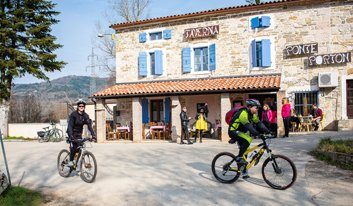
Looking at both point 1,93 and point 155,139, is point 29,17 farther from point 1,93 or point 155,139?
point 155,139

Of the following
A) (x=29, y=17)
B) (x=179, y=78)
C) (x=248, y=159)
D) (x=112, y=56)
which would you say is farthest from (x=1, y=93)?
(x=248, y=159)

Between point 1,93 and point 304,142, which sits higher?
point 1,93

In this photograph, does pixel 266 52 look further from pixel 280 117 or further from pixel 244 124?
pixel 244 124

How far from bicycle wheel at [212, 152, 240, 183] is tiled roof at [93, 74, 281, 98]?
28.0ft

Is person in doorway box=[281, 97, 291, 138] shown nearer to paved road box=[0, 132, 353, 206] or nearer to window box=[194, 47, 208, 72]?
paved road box=[0, 132, 353, 206]

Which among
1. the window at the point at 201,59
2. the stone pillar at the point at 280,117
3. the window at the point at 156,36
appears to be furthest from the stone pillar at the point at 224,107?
the window at the point at 156,36

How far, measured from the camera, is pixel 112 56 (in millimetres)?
33969

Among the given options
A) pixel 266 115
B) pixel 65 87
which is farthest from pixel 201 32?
pixel 65 87

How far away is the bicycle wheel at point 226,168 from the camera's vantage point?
7.02 meters

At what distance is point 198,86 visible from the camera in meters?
17.2

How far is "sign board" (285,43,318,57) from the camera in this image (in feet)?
54.2

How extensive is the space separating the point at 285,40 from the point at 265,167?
1198cm

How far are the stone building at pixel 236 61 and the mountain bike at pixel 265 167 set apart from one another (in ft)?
27.7

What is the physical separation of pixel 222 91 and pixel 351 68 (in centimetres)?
597
